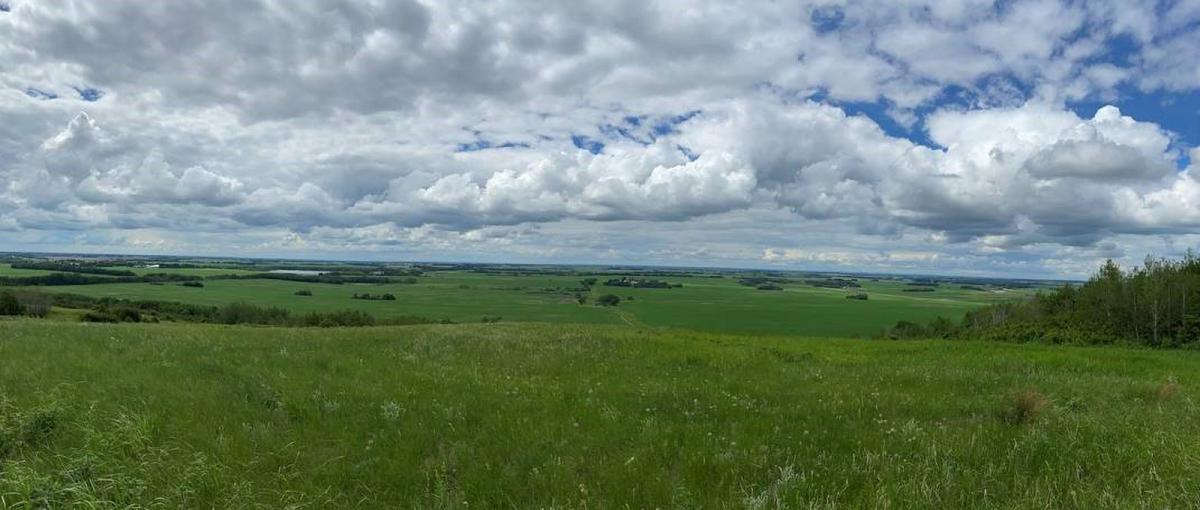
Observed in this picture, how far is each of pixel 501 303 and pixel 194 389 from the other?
443ft

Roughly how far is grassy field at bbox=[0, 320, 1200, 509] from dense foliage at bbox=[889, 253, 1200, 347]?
40493mm

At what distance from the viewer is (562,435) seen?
27.5ft

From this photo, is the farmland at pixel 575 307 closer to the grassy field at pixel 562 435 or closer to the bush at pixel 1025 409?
the grassy field at pixel 562 435

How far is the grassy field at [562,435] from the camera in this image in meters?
5.92

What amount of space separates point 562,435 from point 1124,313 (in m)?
59.7

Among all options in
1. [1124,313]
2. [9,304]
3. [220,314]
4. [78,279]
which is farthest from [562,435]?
[78,279]

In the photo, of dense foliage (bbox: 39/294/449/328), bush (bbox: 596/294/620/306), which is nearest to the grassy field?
dense foliage (bbox: 39/294/449/328)

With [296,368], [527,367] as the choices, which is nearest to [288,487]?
[296,368]

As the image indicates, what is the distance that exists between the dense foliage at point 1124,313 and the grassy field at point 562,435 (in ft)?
133

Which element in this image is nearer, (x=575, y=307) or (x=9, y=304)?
(x=9, y=304)

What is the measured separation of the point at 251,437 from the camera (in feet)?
25.9

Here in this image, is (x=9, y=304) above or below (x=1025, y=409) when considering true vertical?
below

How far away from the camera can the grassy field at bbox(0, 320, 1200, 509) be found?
5.92 m

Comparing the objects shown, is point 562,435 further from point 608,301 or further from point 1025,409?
point 608,301
